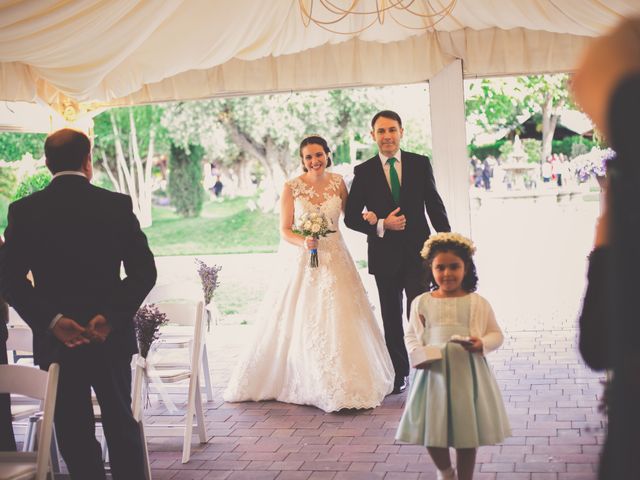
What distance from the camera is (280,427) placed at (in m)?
5.64

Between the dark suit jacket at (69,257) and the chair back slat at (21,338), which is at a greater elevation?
the dark suit jacket at (69,257)

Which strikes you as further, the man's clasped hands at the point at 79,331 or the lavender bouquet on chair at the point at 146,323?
the lavender bouquet on chair at the point at 146,323

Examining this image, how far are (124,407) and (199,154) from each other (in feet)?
55.3

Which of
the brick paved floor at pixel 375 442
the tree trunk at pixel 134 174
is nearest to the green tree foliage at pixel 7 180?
the brick paved floor at pixel 375 442

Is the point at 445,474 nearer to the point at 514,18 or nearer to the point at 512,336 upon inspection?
the point at 514,18

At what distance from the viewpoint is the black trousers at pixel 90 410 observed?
3664 millimetres

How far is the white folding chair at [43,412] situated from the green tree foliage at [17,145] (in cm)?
1214

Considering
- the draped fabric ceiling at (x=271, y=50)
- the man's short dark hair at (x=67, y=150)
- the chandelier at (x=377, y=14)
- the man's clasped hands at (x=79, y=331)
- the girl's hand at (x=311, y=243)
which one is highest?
the chandelier at (x=377, y=14)

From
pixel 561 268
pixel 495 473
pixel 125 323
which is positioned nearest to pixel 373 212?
pixel 495 473

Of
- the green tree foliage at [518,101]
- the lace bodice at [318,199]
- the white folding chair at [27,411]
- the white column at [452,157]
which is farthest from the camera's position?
the green tree foliage at [518,101]

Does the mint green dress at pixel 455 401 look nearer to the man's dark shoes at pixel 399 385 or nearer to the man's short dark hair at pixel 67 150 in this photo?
the man's short dark hair at pixel 67 150

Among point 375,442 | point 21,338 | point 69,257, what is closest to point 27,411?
point 21,338

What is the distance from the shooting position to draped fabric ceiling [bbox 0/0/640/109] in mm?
6324

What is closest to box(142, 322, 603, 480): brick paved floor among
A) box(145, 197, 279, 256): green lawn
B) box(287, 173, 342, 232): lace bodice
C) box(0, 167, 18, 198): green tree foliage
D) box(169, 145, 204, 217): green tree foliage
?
box(287, 173, 342, 232): lace bodice
